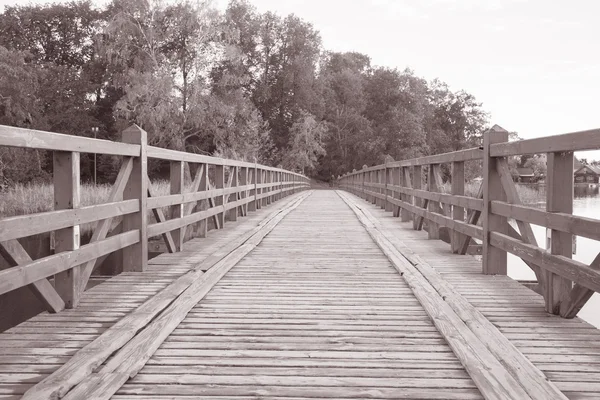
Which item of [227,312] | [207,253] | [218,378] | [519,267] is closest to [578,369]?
[218,378]

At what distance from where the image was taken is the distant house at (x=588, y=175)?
101 metres

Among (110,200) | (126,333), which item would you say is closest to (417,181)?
(110,200)

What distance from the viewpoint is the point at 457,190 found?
20.6ft

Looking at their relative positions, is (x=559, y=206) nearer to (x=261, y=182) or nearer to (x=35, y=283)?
(x=35, y=283)

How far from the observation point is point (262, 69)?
1983 inches

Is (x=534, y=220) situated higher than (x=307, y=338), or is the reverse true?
(x=534, y=220)

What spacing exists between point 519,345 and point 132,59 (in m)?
30.4

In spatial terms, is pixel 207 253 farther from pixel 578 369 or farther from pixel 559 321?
pixel 578 369

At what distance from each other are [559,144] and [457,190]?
2.86 meters

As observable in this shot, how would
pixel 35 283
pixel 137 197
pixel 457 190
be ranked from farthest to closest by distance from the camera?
pixel 457 190
pixel 137 197
pixel 35 283

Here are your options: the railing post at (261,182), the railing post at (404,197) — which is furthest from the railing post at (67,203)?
the railing post at (261,182)

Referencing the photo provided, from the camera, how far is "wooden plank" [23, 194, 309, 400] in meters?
2.38

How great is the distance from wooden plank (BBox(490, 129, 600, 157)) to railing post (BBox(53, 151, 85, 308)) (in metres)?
3.01

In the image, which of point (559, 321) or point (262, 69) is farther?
point (262, 69)
